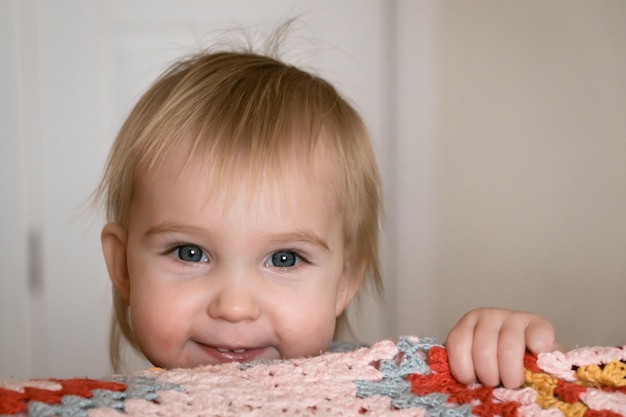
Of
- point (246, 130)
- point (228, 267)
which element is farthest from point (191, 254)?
point (246, 130)

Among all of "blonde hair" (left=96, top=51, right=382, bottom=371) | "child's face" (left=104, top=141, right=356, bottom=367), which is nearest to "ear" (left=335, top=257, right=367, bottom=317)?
"blonde hair" (left=96, top=51, right=382, bottom=371)

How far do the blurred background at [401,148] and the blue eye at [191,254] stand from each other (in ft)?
3.20

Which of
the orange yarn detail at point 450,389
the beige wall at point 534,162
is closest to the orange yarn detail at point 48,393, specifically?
the orange yarn detail at point 450,389

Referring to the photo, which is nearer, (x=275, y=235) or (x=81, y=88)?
(x=275, y=235)

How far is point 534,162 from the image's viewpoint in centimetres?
192

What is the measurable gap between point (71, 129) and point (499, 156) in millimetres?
1115

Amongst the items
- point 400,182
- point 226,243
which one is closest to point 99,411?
point 226,243

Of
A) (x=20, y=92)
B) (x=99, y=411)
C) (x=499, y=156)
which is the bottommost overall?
(x=99, y=411)

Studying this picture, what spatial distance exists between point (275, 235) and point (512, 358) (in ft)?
1.15

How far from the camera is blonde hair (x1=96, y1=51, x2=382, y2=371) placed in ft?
3.26

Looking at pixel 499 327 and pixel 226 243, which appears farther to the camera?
pixel 226 243

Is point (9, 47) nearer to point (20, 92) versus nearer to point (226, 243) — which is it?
point (20, 92)

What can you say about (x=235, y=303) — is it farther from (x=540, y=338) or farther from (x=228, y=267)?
(x=540, y=338)

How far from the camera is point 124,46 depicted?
2.06 m
